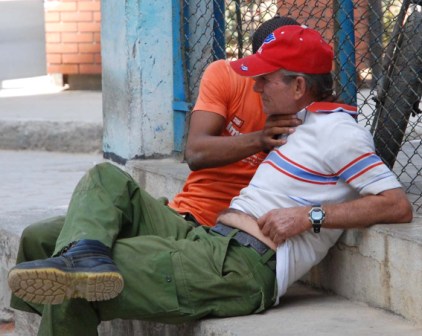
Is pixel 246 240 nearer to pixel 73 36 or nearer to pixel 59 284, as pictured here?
pixel 59 284

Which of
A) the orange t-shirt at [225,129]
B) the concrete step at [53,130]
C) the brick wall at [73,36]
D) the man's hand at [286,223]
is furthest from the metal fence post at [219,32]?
the brick wall at [73,36]

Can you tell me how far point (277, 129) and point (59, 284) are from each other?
0.89 m

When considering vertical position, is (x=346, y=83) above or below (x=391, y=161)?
above

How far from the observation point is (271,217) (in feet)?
12.2

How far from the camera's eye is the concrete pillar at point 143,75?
5.42 m

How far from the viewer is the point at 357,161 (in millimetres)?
3648

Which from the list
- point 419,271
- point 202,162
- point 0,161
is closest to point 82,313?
point 202,162

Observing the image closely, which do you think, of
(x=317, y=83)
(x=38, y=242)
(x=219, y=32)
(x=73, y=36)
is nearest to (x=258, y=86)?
(x=317, y=83)

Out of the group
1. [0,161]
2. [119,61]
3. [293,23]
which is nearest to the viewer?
[293,23]

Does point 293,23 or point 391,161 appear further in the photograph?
point 391,161

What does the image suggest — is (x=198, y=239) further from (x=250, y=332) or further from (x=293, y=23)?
(x=293, y=23)

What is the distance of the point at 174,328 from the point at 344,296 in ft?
1.94

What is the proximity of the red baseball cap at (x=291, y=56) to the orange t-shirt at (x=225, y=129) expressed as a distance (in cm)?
30

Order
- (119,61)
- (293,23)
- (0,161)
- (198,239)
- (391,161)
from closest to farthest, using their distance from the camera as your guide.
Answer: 1. (198,239)
2. (293,23)
3. (391,161)
4. (119,61)
5. (0,161)
